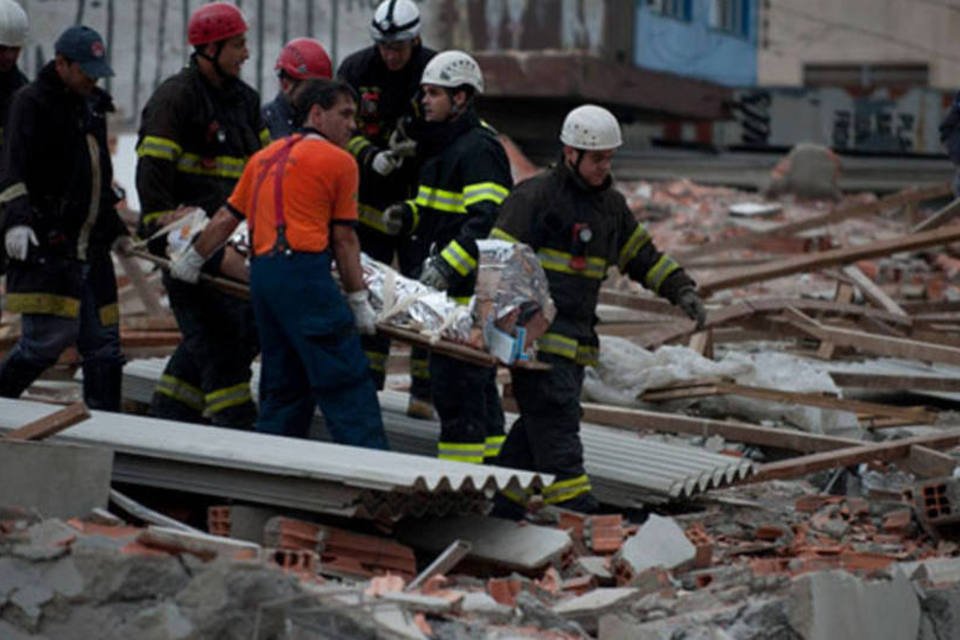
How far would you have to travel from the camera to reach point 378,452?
23.8ft

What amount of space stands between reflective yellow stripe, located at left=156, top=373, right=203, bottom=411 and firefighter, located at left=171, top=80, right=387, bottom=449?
96 cm

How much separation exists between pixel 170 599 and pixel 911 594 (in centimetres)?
252

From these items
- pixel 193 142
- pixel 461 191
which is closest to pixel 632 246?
pixel 461 191

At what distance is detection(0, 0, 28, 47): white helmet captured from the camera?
8297mm

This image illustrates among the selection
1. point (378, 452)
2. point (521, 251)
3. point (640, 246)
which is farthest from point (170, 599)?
point (640, 246)

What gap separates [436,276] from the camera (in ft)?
26.8

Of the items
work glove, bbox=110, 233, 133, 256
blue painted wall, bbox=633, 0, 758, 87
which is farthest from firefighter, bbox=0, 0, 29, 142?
blue painted wall, bbox=633, 0, 758, 87

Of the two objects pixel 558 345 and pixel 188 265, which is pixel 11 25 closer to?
pixel 188 265

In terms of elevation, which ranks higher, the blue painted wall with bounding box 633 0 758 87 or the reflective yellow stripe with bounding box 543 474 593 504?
the blue painted wall with bounding box 633 0 758 87

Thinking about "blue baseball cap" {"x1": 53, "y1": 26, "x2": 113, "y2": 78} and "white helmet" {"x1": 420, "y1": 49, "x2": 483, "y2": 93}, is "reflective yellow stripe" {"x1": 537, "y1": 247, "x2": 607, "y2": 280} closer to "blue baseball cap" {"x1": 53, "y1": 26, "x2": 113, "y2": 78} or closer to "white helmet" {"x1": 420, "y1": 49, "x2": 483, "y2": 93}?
"white helmet" {"x1": 420, "y1": 49, "x2": 483, "y2": 93}

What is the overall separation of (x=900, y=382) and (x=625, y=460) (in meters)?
2.81

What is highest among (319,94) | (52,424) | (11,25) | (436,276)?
(11,25)

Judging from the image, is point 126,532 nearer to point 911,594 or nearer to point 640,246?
point 911,594

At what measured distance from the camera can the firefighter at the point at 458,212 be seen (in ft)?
26.9
